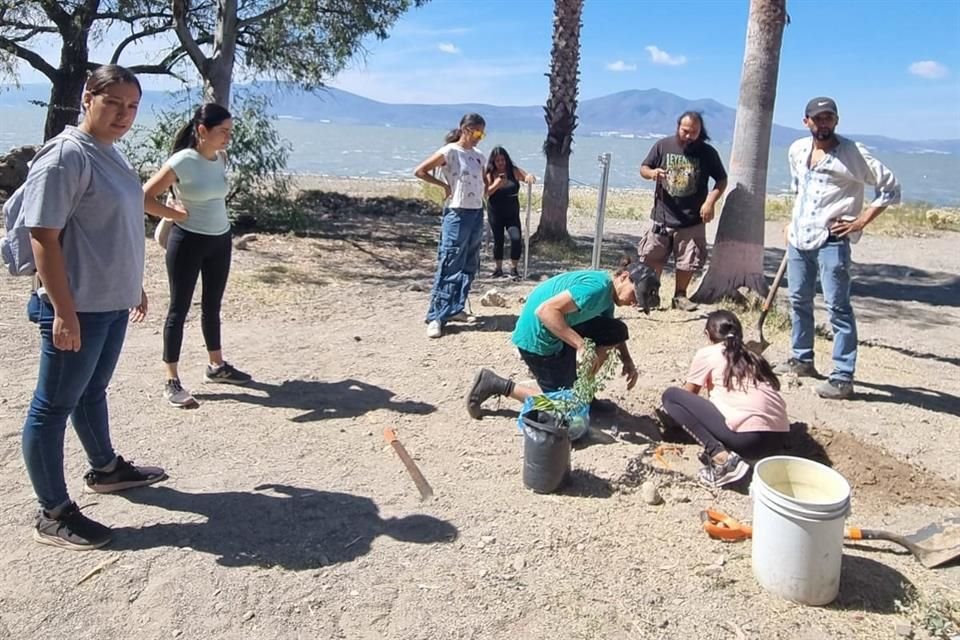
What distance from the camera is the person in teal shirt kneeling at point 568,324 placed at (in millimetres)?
4230

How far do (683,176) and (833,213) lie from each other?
6.20 feet

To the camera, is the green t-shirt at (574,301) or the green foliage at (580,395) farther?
the green t-shirt at (574,301)

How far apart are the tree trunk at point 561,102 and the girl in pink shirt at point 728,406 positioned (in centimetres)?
732

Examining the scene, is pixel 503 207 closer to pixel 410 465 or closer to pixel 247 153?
pixel 247 153

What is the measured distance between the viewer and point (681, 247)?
7238 mm

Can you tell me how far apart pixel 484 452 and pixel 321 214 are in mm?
11006

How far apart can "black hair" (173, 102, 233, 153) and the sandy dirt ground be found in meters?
1.58

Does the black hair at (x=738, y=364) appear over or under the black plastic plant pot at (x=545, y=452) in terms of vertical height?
over

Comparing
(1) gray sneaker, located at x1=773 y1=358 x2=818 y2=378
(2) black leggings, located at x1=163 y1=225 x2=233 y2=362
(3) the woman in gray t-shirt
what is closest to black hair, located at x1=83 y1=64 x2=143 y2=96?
(3) the woman in gray t-shirt

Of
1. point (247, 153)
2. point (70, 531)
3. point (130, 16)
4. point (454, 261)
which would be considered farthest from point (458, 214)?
point (130, 16)

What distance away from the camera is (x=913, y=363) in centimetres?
659

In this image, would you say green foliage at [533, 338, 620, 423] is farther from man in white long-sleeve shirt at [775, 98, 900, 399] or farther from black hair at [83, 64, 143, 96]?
black hair at [83, 64, 143, 96]

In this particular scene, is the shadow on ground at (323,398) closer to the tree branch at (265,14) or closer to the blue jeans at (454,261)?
the blue jeans at (454,261)

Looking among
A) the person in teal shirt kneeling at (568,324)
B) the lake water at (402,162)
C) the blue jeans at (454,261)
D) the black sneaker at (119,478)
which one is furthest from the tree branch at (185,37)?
the black sneaker at (119,478)
